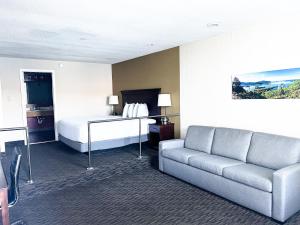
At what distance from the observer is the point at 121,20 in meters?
3.46

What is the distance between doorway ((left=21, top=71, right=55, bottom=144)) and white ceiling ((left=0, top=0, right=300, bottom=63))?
3.66 metres

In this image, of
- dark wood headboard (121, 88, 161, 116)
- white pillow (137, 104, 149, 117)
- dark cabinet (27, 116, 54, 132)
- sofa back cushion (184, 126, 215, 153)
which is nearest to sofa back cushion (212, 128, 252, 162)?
sofa back cushion (184, 126, 215, 153)

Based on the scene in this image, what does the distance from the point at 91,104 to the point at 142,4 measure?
209 inches

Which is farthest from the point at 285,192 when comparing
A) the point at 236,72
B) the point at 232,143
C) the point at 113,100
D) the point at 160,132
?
the point at 113,100

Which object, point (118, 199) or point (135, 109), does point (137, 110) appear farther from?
point (118, 199)

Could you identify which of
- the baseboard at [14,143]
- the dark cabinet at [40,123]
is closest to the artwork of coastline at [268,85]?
the baseboard at [14,143]

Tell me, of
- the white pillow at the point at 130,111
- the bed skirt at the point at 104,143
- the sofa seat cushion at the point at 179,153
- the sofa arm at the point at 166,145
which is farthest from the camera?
the white pillow at the point at 130,111

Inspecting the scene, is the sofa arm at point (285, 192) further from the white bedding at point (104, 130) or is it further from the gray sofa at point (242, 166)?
the white bedding at point (104, 130)

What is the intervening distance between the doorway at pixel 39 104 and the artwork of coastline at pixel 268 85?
20.5ft

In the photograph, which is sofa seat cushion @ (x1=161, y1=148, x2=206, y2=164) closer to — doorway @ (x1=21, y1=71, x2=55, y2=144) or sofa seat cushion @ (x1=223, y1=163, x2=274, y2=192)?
sofa seat cushion @ (x1=223, y1=163, x2=274, y2=192)

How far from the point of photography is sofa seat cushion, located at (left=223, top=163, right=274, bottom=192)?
262 centimetres

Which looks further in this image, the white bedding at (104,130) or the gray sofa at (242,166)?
the white bedding at (104,130)

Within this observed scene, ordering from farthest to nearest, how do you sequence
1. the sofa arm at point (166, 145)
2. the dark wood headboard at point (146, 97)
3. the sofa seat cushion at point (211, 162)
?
the dark wood headboard at point (146, 97)
the sofa arm at point (166, 145)
the sofa seat cushion at point (211, 162)

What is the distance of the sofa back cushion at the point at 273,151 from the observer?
2.90m
